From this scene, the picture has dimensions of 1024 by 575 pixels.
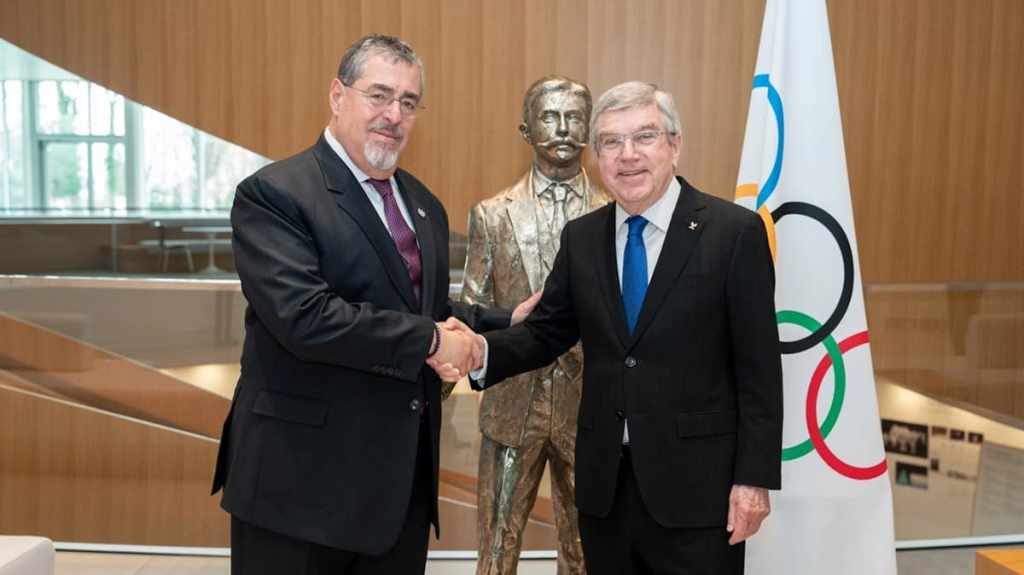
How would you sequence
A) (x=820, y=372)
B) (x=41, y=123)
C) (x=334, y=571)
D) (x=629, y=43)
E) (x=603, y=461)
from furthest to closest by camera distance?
(x=41, y=123)
(x=629, y=43)
(x=820, y=372)
(x=334, y=571)
(x=603, y=461)

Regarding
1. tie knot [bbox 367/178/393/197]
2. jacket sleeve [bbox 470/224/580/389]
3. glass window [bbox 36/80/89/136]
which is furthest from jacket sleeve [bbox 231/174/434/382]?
glass window [bbox 36/80/89/136]

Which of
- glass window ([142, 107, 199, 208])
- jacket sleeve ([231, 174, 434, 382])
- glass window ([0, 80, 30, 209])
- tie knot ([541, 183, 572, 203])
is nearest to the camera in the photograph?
jacket sleeve ([231, 174, 434, 382])

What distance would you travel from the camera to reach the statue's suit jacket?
9.91 ft

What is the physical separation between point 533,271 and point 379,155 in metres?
0.91

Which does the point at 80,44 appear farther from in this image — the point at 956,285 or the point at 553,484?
the point at 956,285

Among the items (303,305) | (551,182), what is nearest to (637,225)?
(303,305)

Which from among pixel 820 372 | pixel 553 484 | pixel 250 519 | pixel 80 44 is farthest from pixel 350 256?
pixel 80 44

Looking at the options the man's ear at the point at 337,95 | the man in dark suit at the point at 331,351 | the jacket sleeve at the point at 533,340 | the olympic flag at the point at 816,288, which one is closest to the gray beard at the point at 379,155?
the man in dark suit at the point at 331,351

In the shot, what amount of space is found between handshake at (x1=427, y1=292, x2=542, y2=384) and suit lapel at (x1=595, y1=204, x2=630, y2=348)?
14.0 inches

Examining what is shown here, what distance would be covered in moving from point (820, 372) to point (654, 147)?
1.38 meters

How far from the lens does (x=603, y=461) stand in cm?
212

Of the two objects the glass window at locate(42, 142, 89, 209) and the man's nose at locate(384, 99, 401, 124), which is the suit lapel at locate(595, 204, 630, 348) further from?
the glass window at locate(42, 142, 89, 209)

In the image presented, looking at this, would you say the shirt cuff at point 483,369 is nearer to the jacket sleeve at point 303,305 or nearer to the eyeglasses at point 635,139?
the jacket sleeve at point 303,305

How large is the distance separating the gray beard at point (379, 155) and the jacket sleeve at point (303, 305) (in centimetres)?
22
